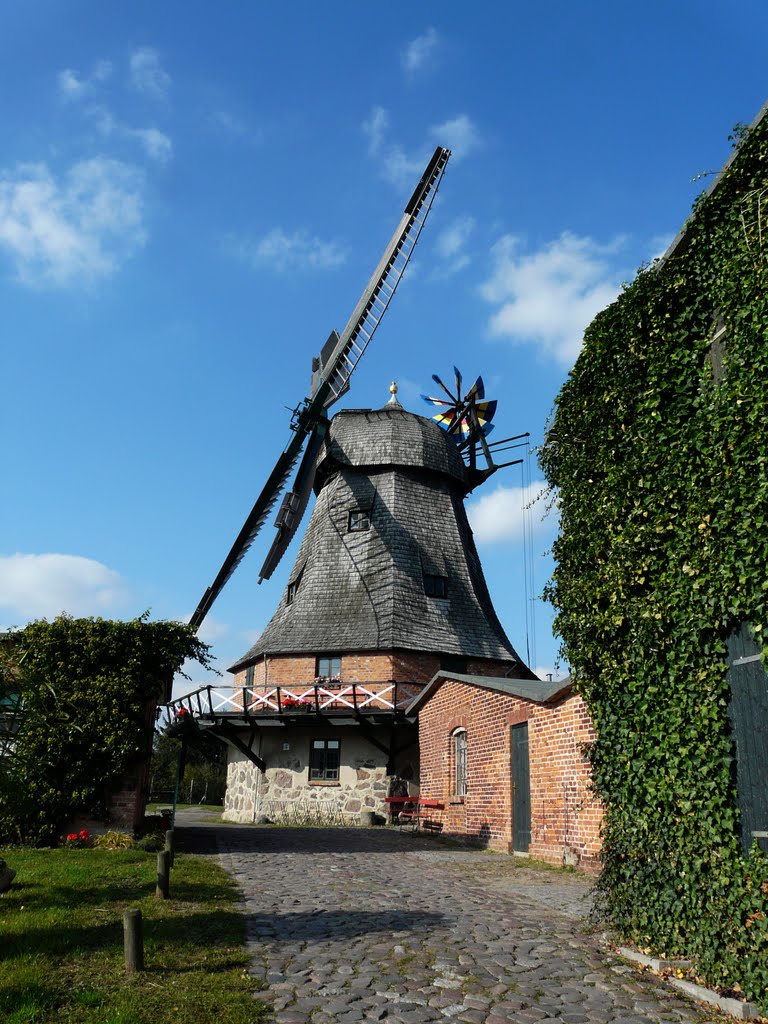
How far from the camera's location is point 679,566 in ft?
17.1

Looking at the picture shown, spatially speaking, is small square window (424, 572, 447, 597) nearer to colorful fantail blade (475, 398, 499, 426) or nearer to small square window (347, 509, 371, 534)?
small square window (347, 509, 371, 534)

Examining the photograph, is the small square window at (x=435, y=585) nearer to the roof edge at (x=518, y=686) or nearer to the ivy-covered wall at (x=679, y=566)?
the roof edge at (x=518, y=686)

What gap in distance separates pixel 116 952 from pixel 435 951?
7.37 ft

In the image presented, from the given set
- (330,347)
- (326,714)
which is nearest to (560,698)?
(326,714)

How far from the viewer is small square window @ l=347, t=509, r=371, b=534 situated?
23984mm

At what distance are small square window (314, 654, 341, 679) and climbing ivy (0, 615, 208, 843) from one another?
356 inches

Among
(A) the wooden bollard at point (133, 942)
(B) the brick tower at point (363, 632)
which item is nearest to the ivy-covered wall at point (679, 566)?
(A) the wooden bollard at point (133, 942)

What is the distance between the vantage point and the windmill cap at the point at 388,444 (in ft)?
81.4

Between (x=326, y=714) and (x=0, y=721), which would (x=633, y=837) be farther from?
(x=326, y=714)

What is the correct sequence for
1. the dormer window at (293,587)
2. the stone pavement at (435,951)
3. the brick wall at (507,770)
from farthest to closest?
the dormer window at (293,587) < the brick wall at (507,770) < the stone pavement at (435,951)

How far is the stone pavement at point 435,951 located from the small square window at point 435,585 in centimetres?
1293

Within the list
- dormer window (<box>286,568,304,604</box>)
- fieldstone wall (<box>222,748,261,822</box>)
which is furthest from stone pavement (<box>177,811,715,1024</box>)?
dormer window (<box>286,568,304,604</box>)

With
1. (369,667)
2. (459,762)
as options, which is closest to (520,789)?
(459,762)

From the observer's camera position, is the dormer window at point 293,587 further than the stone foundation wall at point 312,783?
Yes
